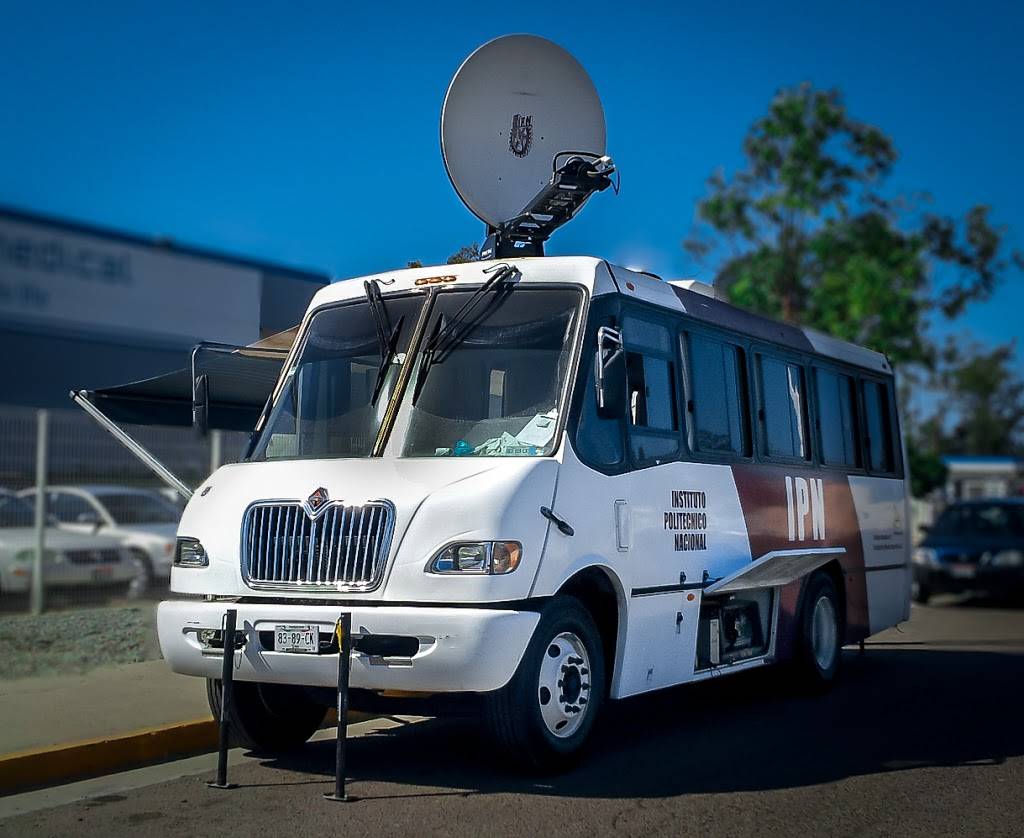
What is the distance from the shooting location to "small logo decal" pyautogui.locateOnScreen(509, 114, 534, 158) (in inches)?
413

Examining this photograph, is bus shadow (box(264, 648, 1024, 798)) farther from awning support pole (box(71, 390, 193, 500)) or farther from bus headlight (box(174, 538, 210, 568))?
awning support pole (box(71, 390, 193, 500))

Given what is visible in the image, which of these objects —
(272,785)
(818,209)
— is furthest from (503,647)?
(818,209)

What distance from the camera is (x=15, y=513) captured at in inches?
550

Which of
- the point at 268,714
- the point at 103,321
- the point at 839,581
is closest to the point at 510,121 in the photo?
the point at 839,581

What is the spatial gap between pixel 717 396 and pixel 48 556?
26.6 ft

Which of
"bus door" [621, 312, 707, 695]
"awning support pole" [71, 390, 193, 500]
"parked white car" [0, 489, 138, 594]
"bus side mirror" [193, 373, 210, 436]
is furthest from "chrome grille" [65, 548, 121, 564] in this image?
"bus door" [621, 312, 707, 695]

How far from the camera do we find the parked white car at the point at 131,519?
14899 mm

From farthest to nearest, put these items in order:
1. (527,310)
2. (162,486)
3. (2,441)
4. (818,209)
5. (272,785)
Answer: (818,209), (162,486), (2,441), (527,310), (272,785)

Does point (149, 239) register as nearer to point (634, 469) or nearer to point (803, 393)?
point (803, 393)

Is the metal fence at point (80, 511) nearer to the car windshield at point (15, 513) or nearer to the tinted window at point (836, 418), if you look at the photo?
the car windshield at point (15, 513)

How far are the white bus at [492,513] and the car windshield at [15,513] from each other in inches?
280

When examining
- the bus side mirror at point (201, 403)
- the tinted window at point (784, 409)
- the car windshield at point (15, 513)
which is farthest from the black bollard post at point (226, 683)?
the car windshield at point (15, 513)

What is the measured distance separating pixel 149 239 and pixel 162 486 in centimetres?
1565

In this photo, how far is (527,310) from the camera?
7.54 m
